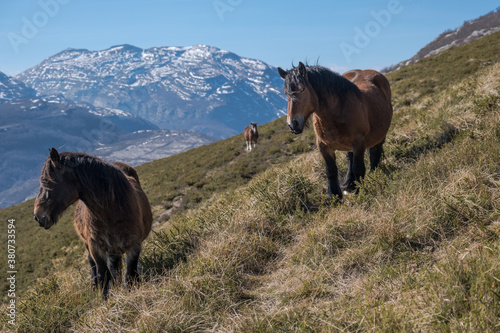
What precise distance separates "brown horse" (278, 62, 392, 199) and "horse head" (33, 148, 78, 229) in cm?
340

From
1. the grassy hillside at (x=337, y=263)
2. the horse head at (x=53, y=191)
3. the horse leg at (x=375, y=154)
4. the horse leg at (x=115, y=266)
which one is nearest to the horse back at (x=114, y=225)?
the horse leg at (x=115, y=266)

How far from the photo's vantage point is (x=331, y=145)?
243 inches

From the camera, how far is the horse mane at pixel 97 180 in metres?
5.06

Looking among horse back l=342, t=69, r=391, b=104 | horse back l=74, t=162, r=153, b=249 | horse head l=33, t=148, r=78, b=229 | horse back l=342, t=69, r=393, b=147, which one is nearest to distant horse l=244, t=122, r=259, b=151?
horse back l=342, t=69, r=391, b=104

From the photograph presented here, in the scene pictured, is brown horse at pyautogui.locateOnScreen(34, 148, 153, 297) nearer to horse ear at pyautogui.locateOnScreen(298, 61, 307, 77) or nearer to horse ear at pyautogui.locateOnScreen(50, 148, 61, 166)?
horse ear at pyautogui.locateOnScreen(50, 148, 61, 166)

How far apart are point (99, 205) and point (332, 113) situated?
4.05 meters

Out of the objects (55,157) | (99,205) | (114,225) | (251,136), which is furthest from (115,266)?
(251,136)

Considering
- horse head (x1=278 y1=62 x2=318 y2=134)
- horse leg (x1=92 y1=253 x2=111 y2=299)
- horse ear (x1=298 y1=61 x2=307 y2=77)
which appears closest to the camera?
horse head (x1=278 y1=62 x2=318 y2=134)

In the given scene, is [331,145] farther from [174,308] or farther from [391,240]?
[174,308]

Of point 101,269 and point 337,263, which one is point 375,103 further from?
point 101,269

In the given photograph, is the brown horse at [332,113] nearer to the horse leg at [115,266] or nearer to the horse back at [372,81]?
the horse back at [372,81]

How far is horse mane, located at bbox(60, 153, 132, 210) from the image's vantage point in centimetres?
506

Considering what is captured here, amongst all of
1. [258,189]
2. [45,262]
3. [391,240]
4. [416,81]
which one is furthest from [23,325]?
[416,81]

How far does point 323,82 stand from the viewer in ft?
18.9
